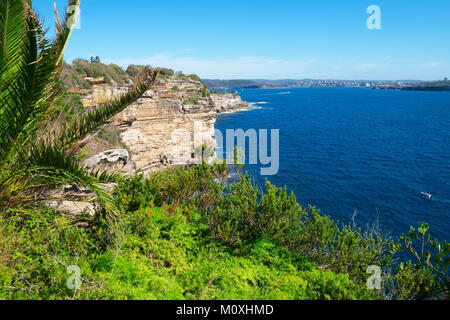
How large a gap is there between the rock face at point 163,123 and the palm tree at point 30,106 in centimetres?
1527

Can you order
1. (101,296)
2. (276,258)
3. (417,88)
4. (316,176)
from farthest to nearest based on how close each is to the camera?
(417,88), (316,176), (276,258), (101,296)

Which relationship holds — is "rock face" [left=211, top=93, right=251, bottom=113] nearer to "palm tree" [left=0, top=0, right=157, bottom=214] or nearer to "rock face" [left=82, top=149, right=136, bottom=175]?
"rock face" [left=82, top=149, right=136, bottom=175]

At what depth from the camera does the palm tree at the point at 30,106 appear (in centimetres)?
430

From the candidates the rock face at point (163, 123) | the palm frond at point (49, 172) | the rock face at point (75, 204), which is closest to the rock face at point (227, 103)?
the rock face at point (163, 123)

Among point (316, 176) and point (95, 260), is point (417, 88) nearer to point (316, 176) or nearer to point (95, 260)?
point (316, 176)

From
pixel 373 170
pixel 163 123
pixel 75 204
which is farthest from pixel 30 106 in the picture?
pixel 373 170

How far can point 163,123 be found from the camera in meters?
28.1

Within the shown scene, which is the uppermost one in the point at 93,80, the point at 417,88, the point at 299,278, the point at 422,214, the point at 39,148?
the point at 417,88

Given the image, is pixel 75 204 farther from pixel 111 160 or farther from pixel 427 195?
pixel 427 195

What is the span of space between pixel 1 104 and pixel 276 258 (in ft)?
21.9

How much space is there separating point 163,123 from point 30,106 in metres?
23.8

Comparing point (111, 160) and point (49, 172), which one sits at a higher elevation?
point (49, 172)

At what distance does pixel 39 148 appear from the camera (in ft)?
16.0
